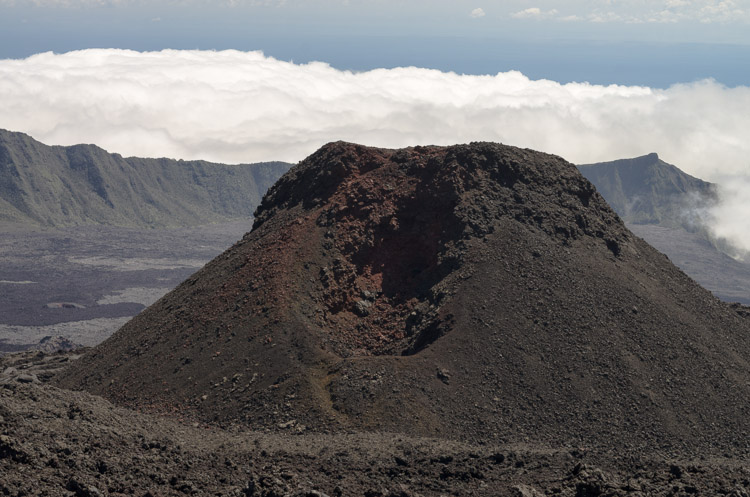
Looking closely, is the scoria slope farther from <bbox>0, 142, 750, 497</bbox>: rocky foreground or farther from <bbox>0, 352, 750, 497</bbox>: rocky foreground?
<bbox>0, 352, 750, 497</bbox>: rocky foreground

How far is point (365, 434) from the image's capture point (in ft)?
115

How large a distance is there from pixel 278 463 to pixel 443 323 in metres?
12.1

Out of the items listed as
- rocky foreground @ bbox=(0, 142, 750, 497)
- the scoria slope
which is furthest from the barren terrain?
rocky foreground @ bbox=(0, 142, 750, 497)

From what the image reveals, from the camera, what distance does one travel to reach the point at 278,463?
103 ft

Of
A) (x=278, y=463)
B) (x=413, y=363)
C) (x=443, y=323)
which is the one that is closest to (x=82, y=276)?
(x=443, y=323)

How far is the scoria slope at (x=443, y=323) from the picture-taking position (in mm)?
37188

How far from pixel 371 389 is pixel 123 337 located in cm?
1586

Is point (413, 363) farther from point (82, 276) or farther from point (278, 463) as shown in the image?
point (82, 276)

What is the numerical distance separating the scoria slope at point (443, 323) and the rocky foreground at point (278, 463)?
5.37 feet

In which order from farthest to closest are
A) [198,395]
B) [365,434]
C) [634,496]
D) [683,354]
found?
[683,354] < [198,395] < [365,434] < [634,496]

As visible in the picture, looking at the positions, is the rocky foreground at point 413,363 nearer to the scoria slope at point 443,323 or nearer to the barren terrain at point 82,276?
the scoria slope at point 443,323

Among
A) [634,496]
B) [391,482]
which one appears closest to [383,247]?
[391,482]

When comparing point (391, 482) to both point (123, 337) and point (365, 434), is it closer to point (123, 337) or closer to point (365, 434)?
point (365, 434)

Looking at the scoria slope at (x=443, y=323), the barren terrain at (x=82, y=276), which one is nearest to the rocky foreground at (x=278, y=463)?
the scoria slope at (x=443, y=323)
